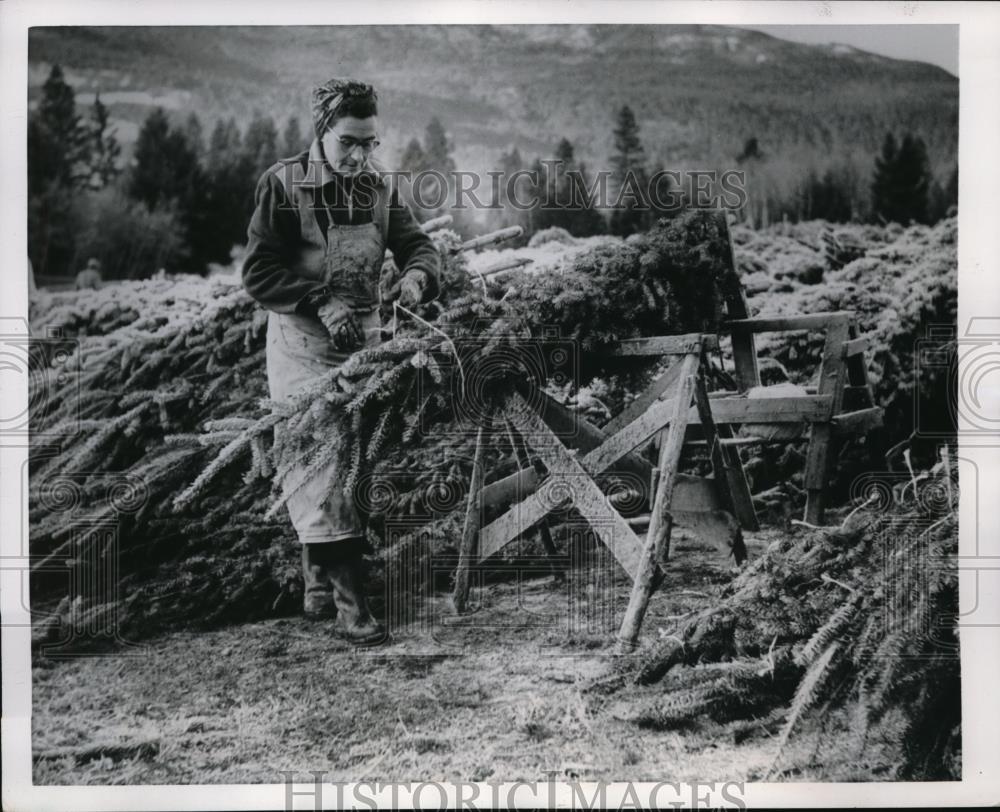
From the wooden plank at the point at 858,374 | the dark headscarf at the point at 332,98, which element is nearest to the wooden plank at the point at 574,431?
the wooden plank at the point at 858,374

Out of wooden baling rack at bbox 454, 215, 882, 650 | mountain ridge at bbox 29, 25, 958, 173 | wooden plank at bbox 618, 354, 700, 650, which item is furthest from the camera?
mountain ridge at bbox 29, 25, 958, 173

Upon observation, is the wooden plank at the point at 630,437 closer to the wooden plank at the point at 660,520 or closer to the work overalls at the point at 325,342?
the wooden plank at the point at 660,520

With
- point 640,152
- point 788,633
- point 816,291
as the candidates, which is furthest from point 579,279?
point 788,633

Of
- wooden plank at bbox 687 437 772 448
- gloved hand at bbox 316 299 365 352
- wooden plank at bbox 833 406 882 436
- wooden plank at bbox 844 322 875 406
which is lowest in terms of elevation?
wooden plank at bbox 687 437 772 448

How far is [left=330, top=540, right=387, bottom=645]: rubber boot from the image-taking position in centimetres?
397

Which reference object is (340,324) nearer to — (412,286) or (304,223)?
(412,286)

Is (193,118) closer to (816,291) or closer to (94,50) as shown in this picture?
(94,50)

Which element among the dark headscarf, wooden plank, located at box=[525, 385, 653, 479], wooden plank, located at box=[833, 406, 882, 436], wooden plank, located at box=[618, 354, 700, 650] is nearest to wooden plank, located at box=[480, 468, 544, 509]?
wooden plank, located at box=[525, 385, 653, 479]

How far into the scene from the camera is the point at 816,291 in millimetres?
4074

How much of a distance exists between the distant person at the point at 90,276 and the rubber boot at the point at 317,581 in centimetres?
153

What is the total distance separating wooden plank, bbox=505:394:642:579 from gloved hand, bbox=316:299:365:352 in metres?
0.76

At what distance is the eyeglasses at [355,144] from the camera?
3979 mm

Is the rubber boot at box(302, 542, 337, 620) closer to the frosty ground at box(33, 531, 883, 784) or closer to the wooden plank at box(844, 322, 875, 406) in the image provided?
the frosty ground at box(33, 531, 883, 784)

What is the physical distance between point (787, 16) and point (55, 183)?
3.44 meters
